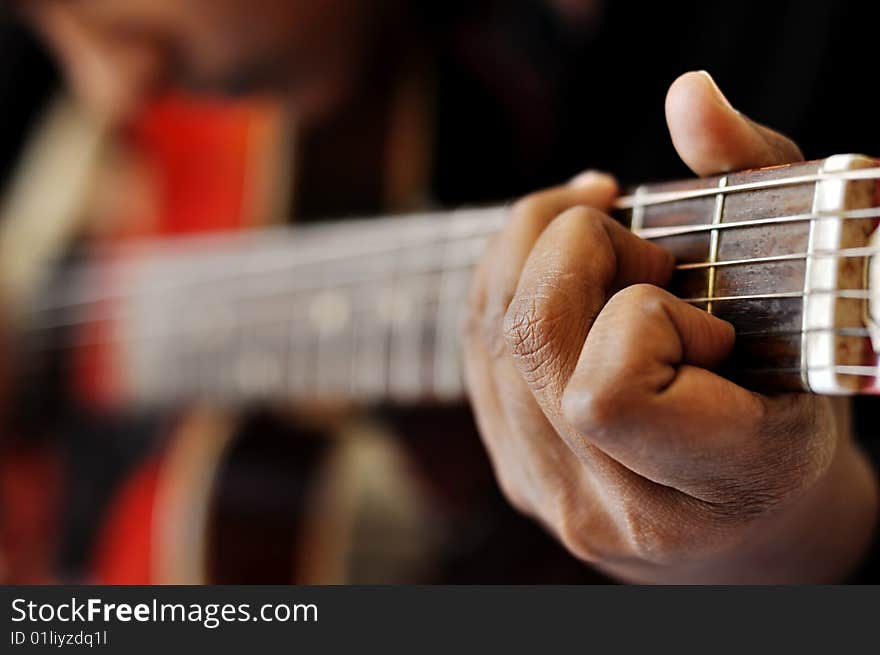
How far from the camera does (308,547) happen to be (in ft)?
2.36

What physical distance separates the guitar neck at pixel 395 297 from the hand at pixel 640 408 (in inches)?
0.6

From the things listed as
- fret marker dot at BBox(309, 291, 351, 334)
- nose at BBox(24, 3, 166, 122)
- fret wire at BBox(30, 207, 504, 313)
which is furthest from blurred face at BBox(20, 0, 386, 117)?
fret marker dot at BBox(309, 291, 351, 334)

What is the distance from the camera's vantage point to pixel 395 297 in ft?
1.84

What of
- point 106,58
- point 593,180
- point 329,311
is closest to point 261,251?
point 329,311

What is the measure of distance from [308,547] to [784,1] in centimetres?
55

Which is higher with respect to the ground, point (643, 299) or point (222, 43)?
point (222, 43)

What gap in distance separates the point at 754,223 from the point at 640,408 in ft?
0.29

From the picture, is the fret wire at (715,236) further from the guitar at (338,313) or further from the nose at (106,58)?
the nose at (106,58)

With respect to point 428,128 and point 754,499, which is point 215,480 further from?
point 754,499

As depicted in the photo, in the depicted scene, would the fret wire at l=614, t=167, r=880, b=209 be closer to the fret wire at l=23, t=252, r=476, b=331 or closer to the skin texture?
the skin texture

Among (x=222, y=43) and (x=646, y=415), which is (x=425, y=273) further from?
(x=222, y=43)

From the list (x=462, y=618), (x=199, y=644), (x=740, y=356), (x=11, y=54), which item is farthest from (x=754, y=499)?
(x=11, y=54)

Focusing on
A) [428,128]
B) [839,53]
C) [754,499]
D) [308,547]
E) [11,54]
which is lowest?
[754,499]

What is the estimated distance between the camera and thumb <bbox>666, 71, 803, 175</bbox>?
31 centimetres
